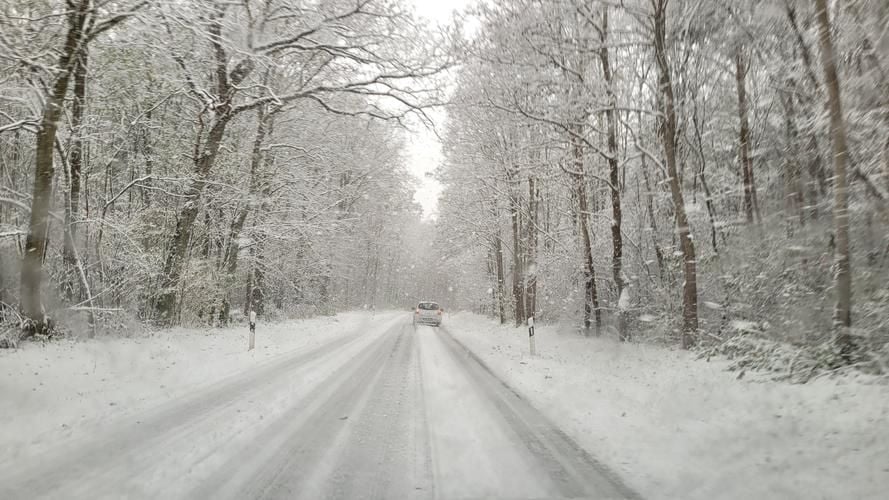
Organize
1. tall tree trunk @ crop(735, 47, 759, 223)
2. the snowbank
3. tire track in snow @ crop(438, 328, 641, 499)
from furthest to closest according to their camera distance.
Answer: tall tree trunk @ crop(735, 47, 759, 223) < the snowbank < tire track in snow @ crop(438, 328, 641, 499)

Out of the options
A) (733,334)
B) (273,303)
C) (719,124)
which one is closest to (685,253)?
(733,334)

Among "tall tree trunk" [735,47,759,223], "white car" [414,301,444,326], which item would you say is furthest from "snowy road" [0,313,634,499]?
"white car" [414,301,444,326]

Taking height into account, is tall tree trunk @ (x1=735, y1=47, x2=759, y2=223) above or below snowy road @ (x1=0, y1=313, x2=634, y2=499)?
above

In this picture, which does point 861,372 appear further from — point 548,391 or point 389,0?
point 389,0

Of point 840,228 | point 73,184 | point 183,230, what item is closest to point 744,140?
point 840,228

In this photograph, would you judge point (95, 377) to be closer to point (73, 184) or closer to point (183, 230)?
point (73, 184)

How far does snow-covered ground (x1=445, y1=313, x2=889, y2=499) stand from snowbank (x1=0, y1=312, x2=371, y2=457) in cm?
583

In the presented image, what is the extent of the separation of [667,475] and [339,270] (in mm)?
32911

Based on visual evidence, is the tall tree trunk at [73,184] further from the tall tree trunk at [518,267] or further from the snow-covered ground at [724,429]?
the tall tree trunk at [518,267]

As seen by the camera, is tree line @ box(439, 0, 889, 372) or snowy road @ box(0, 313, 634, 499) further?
tree line @ box(439, 0, 889, 372)

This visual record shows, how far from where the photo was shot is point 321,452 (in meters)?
4.72

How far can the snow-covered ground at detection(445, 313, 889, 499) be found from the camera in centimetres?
405

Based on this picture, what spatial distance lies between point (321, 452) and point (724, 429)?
4666mm

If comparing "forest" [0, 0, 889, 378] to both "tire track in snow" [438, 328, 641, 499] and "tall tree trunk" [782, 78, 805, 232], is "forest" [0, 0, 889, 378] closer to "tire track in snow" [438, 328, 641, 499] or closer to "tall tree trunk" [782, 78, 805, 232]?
"tall tree trunk" [782, 78, 805, 232]
